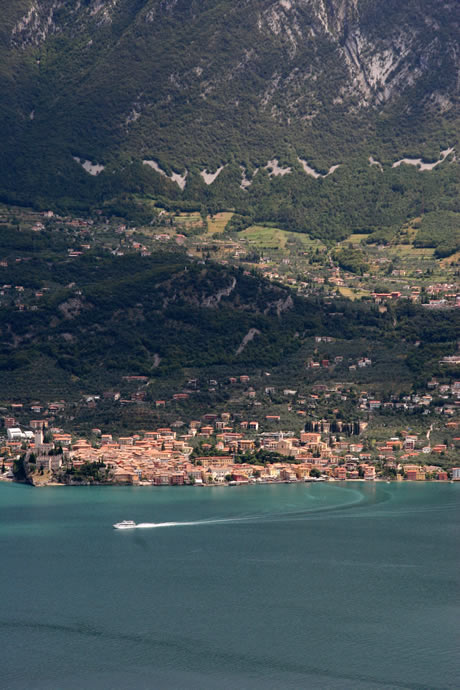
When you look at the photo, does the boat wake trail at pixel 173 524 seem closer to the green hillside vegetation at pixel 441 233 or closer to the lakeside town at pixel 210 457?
the lakeside town at pixel 210 457

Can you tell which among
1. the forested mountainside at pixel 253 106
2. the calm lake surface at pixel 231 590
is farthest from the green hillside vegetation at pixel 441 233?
the calm lake surface at pixel 231 590

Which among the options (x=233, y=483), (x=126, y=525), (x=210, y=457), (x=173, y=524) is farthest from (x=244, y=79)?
(x=126, y=525)

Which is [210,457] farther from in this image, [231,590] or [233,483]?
[231,590]

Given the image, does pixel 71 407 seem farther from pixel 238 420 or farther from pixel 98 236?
pixel 98 236

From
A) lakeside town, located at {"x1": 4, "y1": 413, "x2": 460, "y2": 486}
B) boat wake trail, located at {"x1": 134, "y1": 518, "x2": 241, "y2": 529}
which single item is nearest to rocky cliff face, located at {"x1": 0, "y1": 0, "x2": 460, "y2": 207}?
lakeside town, located at {"x1": 4, "y1": 413, "x2": 460, "y2": 486}

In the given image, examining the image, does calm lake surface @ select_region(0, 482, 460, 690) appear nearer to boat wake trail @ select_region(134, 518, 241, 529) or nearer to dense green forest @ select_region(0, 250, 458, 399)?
boat wake trail @ select_region(134, 518, 241, 529)

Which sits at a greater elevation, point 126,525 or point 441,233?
point 441,233
